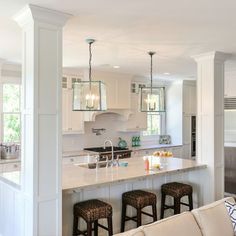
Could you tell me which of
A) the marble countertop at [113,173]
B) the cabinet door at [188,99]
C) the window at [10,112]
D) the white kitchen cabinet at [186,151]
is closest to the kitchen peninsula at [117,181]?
the marble countertop at [113,173]

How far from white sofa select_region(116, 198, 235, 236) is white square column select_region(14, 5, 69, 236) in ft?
3.09

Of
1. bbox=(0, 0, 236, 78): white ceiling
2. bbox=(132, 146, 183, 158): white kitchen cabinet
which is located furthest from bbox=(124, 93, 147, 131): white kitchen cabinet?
bbox=(0, 0, 236, 78): white ceiling

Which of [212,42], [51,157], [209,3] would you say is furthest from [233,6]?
[51,157]

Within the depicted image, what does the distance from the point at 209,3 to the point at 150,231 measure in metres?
1.93

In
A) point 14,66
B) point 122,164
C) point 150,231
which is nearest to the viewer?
point 150,231

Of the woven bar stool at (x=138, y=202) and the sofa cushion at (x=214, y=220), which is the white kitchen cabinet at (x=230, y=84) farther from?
the sofa cushion at (x=214, y=220)

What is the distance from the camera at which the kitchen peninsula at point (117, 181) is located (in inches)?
127

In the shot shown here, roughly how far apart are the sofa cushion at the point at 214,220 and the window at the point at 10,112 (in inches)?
158

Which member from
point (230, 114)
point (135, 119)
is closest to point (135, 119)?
point (135, 119)

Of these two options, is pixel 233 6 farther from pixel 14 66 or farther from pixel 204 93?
pixel 14 66

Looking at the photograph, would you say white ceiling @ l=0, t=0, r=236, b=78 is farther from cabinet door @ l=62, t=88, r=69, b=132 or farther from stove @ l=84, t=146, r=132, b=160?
stove @ l=84, t=146, r=132, b=160

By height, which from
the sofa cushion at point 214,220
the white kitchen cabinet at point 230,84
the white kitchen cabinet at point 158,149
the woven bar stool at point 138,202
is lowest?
the woven bar stool at point 138,202

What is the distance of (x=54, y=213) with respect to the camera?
2684 millimetres

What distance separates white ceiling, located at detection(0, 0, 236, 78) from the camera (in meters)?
2.47
